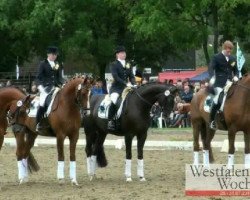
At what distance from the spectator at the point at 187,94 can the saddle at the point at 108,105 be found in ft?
36.9

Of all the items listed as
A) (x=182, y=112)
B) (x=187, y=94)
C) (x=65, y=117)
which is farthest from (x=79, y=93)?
(x=182, y=112)

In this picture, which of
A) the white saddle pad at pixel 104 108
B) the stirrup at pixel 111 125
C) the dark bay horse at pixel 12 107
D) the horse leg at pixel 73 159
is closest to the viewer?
the dark bay horse at pixel 12 107

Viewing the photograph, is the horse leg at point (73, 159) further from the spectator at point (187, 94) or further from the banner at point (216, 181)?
the spectator at point (187, 94)

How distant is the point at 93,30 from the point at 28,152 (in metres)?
21.4

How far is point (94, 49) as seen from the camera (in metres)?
35.7

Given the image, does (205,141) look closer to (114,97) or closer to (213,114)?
(213,114)

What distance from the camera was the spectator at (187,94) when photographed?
27125mm

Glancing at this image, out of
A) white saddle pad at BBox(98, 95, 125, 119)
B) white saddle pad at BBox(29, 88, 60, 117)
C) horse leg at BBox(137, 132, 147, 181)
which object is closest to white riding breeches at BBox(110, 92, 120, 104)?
white saddle pad at BBox(98, 95, 125, 119)

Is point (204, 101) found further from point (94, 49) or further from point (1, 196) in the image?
point (94, 49)

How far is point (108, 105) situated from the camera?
15844 millimetres

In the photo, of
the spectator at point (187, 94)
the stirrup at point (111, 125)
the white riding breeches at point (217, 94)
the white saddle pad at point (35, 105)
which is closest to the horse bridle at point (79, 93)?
the white saddle pad at point (35, 105)

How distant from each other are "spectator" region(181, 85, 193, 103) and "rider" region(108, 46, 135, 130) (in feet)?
37.5

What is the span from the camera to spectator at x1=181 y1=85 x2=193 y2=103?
27125 mm

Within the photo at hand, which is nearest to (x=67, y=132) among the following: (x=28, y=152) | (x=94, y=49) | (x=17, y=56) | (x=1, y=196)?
(x=28, y=152)
